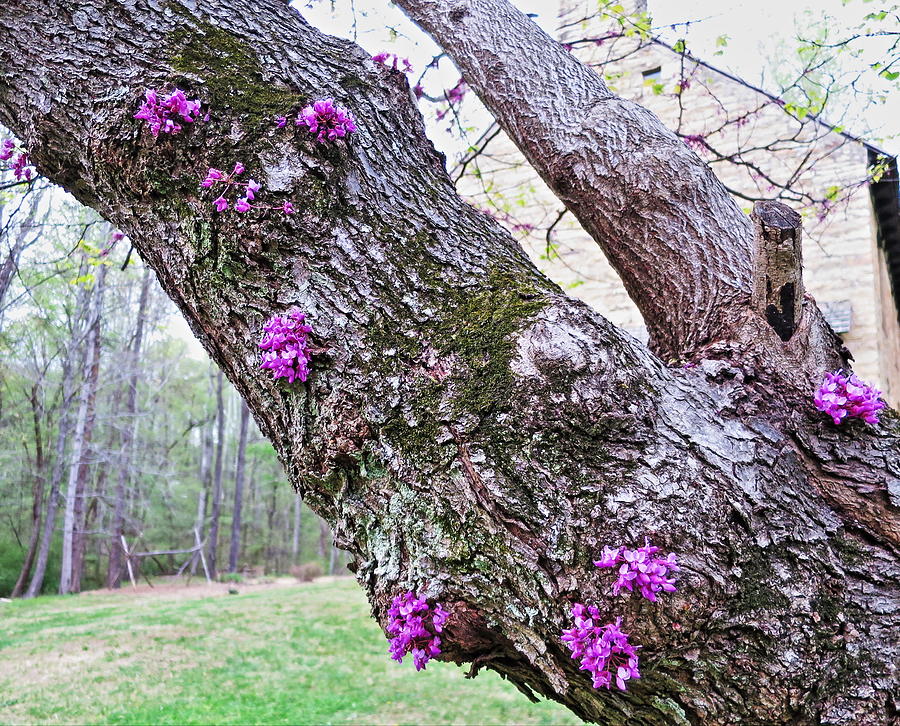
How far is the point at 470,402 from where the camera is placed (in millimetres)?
1334

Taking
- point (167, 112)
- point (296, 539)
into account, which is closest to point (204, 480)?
point (296, 539)

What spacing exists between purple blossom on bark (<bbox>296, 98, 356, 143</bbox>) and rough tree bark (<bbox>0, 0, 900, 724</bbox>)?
A: 0.11ft

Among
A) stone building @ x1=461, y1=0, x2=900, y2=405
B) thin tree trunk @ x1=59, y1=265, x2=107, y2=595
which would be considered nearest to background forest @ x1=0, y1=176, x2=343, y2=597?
thin tree trunk @ x1=59, y1=265, x2=107, y2=595

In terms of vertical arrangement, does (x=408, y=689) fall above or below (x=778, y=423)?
below

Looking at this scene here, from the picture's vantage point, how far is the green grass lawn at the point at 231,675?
7141mm

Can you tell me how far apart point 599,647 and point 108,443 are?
27910 mm

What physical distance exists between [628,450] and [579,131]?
142 centimetres

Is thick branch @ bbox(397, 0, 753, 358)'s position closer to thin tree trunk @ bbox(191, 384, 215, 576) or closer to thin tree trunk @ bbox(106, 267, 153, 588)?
thin tree trunk @ bbox(106, 267, 153, 588)

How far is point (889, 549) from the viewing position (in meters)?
1.33

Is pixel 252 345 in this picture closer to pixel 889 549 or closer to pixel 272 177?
pixel 272 177

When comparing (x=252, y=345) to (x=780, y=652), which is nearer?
(x=780, y=652)

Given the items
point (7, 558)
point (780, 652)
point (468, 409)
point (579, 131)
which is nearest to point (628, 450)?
point (468, 409)

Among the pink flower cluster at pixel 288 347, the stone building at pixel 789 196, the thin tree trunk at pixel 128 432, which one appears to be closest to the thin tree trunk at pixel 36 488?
the thin tree trunk at pixel 128 432

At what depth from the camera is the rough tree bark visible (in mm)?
1228
